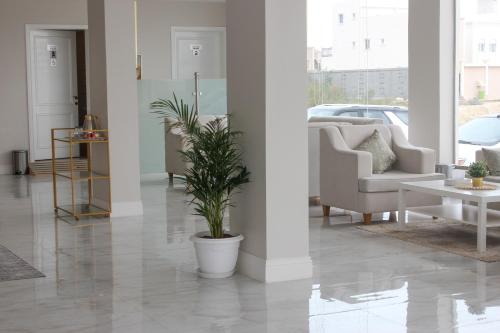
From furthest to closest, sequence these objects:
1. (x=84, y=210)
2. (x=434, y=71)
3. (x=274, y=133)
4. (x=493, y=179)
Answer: (x=434, y=71), (x=84, y=210), (x=493, y=179), (x=274, y=133)

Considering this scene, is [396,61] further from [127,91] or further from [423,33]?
[127,91]

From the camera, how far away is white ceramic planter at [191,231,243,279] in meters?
5.28

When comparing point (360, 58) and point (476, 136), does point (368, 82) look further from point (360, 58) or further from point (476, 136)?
point (476, 136)

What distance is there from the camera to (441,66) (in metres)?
9.35

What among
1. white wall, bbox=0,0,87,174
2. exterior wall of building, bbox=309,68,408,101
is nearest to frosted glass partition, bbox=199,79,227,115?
exterior wall of building, bbox=309,68,408,101

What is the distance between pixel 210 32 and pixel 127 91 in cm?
586

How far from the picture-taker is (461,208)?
7.05 m

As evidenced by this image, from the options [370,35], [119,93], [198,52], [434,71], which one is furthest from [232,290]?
[198,52]

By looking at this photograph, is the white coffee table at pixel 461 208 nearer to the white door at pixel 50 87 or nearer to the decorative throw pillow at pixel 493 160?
the decorative throw pillow at pixel 493 160

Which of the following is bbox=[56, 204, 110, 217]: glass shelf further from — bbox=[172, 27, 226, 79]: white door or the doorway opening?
bbox=[172, 27, 226, 79]: white door

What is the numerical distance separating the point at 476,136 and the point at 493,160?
2131mm

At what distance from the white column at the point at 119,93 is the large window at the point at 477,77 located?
3929mm

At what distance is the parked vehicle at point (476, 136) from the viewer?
30.8 ft

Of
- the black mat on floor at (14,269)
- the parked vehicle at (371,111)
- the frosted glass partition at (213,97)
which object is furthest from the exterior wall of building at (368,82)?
the black mat on floor at (14,269)
